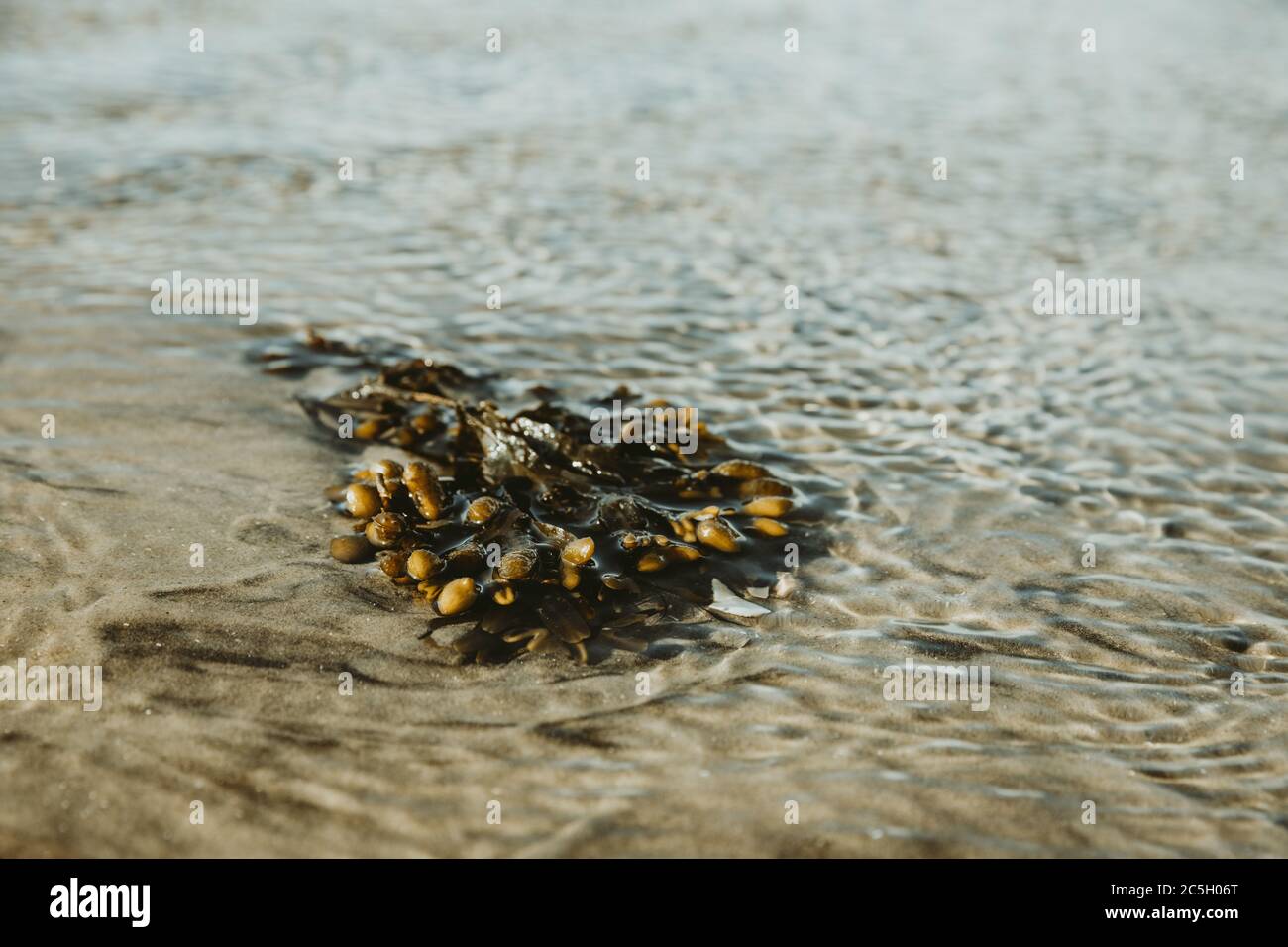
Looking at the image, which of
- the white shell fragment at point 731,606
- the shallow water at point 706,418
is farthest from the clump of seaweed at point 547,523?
the shallow water at point 706,418

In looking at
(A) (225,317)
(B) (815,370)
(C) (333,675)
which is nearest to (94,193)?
(A) (225,317)

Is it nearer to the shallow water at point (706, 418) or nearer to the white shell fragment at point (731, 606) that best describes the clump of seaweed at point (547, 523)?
the white shell fragment at point (731, 606)

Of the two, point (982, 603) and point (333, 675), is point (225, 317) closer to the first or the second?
point (333, 675)

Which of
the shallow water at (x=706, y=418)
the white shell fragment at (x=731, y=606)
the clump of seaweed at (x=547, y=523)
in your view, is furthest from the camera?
the white shell fragment at (x=731, y=606)

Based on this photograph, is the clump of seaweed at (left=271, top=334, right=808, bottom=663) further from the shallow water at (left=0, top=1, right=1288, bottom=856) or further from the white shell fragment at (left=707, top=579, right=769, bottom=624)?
the shallow water at (left=0, top=1, right=1288, bottom=856)

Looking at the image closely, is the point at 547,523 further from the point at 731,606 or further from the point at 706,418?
the point at 706,418
